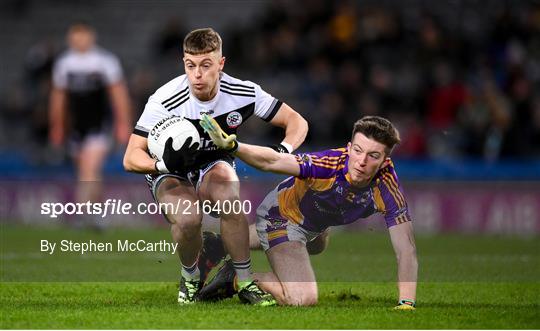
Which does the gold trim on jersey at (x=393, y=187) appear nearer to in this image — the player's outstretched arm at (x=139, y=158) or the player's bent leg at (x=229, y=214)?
the player's bent leg at (x=229, y=214)

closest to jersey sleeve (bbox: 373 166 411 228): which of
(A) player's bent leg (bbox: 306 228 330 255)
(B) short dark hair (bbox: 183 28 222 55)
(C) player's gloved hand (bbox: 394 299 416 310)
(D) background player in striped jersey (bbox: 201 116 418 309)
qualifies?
(D) background player in striped jersey (bbox: 201 116 418 309)

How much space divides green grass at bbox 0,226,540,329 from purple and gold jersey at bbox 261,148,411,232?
1.86 ft

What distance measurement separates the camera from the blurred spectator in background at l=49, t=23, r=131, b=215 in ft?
49.7

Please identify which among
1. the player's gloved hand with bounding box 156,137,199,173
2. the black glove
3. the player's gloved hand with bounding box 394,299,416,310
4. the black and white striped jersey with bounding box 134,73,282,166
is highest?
the black and white striped jersey with bounding box 134,73,282,166

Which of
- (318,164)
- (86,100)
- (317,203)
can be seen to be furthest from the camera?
(86,100)

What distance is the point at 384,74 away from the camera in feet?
58.7

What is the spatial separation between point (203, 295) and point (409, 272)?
1.63 meters

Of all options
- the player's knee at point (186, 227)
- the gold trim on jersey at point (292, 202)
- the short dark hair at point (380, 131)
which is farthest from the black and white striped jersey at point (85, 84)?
the short dark hair at point (380, 131)

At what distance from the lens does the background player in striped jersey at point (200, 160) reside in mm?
7914

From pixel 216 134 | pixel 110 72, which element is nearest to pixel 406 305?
pixel 216 134

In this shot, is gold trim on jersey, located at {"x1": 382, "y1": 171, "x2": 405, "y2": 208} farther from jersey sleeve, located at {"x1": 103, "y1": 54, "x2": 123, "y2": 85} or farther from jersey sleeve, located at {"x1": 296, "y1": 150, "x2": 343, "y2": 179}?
jersey sleeve, located at {"x1": 103, "y1": 54, "x2": 123, "y2": 85}

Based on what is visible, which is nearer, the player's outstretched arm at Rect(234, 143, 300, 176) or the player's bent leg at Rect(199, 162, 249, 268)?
the player's outstretched arm at Rect(234, 143, 300, 176)

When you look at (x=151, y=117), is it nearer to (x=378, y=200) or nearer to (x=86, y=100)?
(x=378, y=200)

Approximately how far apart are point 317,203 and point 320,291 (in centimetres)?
94
